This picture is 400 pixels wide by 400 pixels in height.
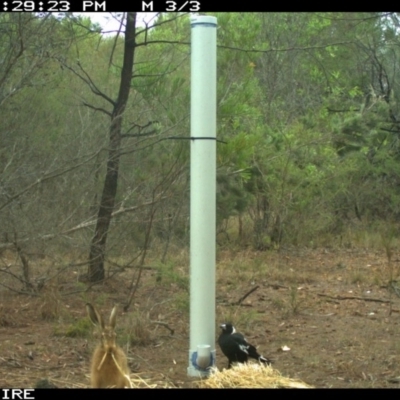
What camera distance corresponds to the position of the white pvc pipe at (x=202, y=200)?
6.07 m

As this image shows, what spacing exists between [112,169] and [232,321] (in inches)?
81.8

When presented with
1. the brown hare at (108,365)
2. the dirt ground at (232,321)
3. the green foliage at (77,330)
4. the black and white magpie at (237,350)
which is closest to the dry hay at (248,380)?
the dirt ground at (232,321)

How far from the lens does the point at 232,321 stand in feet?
26.8

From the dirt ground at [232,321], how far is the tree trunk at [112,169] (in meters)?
0.32

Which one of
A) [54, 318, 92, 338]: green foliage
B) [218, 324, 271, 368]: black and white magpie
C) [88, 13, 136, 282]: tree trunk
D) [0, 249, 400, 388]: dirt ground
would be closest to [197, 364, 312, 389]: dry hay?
[0, 249, 400, 388]: dirt ground

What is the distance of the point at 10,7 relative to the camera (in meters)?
7.40

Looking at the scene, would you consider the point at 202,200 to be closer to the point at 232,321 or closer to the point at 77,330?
the point at 77,330

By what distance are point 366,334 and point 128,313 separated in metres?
2.39

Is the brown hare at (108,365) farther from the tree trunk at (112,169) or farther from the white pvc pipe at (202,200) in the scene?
the tree trunk at (112,169)

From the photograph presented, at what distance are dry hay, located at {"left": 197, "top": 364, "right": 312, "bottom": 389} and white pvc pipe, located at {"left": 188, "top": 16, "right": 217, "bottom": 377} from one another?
532 millimetres

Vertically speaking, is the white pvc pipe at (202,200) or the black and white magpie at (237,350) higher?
the white pvc pipe at (202,200)

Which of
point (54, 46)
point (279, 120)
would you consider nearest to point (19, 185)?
point (54, 46)

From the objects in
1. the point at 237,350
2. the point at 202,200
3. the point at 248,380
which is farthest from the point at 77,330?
the point at 248,380

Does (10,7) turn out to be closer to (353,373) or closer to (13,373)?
(13,373)
